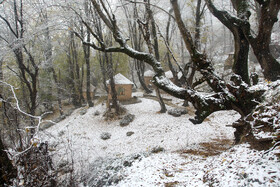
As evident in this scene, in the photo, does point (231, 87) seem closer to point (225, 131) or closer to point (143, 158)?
point (143, 158)

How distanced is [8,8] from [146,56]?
331 inches

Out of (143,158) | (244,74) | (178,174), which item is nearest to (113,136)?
(143,158)

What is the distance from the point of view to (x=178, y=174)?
349 centimetres

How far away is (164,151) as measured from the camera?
6020 millimetres

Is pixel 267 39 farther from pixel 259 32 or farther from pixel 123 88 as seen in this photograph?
pixel 123 88

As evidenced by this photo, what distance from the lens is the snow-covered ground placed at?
2.38 metres

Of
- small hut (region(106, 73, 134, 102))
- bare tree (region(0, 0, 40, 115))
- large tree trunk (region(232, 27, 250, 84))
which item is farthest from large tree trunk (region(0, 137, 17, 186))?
small hut (region(106, 73, 134, 102))

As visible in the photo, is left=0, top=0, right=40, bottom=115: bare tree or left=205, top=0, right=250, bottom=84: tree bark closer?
left=205, top=0, right=250, bottom=84: tree bark

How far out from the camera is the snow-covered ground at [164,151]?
2.38m

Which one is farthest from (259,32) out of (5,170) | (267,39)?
(5,170)

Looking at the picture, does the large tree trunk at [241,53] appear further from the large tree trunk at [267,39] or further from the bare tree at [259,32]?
the large tree trunk at [267,39]

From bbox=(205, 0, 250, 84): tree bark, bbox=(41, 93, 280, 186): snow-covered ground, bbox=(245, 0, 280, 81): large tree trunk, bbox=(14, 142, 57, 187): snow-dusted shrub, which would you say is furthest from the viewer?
bbox=(205, 0, 250, 84): tree bark

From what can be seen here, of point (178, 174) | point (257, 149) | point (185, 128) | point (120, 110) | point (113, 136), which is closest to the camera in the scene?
point (257, 149)

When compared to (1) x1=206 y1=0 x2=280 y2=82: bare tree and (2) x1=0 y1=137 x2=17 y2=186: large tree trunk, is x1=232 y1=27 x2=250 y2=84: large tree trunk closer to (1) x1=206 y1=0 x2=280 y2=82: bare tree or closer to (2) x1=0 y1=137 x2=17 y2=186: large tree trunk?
(1) x1=206 y1=0 x2=280 y2=82: bare tree
